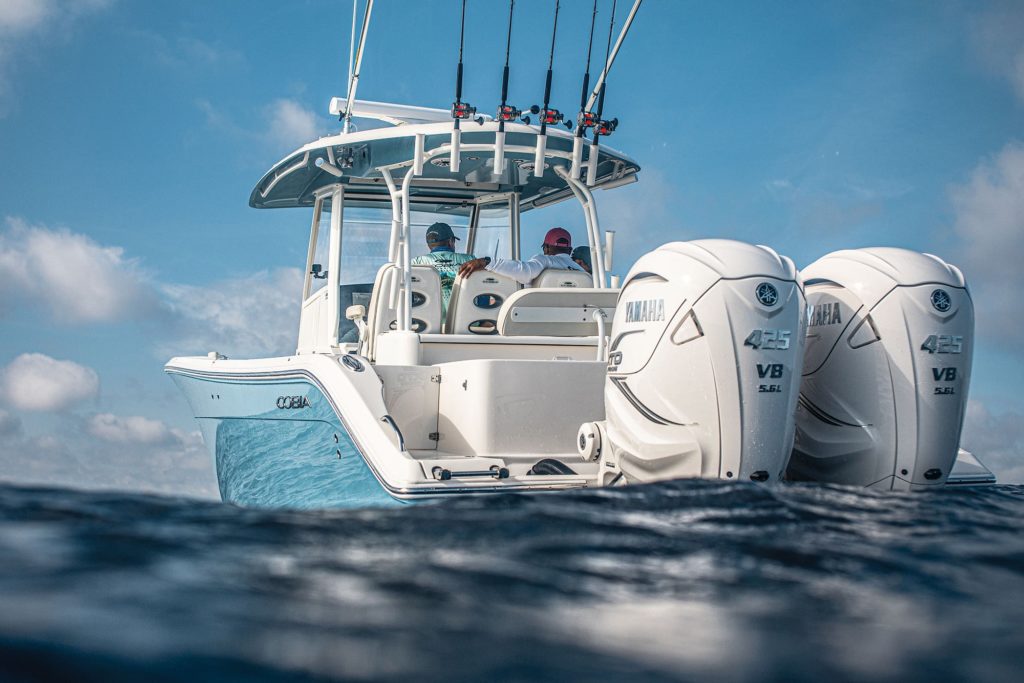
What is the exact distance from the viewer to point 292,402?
500 cm

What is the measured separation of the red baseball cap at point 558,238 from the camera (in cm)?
642

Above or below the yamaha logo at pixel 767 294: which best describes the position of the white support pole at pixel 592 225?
above

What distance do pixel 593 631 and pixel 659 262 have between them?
88.3 inches

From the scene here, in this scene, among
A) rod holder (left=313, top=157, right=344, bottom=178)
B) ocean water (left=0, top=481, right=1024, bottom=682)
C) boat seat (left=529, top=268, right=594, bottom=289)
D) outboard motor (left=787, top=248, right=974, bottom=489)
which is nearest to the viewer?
ocean water (left=0, top=481, right=1024, bottom=682)

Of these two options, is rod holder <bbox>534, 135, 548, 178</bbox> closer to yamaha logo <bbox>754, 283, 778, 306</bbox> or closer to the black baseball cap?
the black baseball cap

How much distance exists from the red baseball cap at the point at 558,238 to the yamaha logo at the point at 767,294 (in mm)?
3295

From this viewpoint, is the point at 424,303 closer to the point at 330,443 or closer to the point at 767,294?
the point at 330,443

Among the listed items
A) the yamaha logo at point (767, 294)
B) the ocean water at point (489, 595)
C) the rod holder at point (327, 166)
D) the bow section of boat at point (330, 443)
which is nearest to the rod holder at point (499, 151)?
the bow section of boat at point (330, 443)

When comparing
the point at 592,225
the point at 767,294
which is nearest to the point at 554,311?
the point at 592,225

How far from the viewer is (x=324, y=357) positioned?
15.3 feet

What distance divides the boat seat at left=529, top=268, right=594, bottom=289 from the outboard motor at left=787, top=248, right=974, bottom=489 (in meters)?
2.47

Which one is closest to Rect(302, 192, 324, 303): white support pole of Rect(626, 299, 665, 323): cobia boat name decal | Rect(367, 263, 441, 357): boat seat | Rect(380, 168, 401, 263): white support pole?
Rect(380, 168, 401, 263): white support pole

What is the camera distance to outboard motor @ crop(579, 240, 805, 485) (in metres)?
3.15

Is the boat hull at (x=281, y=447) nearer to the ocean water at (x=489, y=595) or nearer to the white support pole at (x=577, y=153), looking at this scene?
the ocean water at (x=489, y=595)
